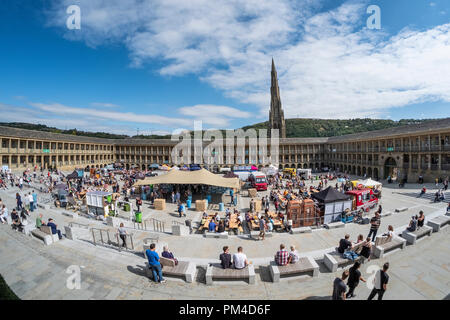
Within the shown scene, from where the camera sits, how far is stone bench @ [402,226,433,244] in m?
7.61

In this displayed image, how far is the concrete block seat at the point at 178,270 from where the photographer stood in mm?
5617

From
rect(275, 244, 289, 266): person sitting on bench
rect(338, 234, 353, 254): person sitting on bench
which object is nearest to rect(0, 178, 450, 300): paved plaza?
rect(275, 244, 289, 266): person sitting on bench

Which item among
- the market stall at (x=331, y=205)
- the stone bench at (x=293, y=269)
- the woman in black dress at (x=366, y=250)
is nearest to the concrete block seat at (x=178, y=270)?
the stone bench at (x=293, y=269)

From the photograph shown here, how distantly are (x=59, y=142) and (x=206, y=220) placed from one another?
5046 centimetres

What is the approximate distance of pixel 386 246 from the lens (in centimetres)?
693

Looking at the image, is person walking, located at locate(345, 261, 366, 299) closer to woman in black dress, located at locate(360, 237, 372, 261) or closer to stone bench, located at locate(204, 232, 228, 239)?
woman in black dress, located at locate(360, 237, 372, 261)

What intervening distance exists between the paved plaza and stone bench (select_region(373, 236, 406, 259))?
0.21 metres

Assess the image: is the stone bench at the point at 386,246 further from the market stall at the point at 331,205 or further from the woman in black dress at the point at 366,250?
the market stall at the point at 331,205

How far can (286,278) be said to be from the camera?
5.75 m

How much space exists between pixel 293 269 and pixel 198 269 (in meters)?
2.95

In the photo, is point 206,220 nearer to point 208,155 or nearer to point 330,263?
point 330,263

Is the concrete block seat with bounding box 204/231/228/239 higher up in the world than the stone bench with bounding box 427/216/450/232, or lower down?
lower down

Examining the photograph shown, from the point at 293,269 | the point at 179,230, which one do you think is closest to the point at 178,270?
the point at 293,269
